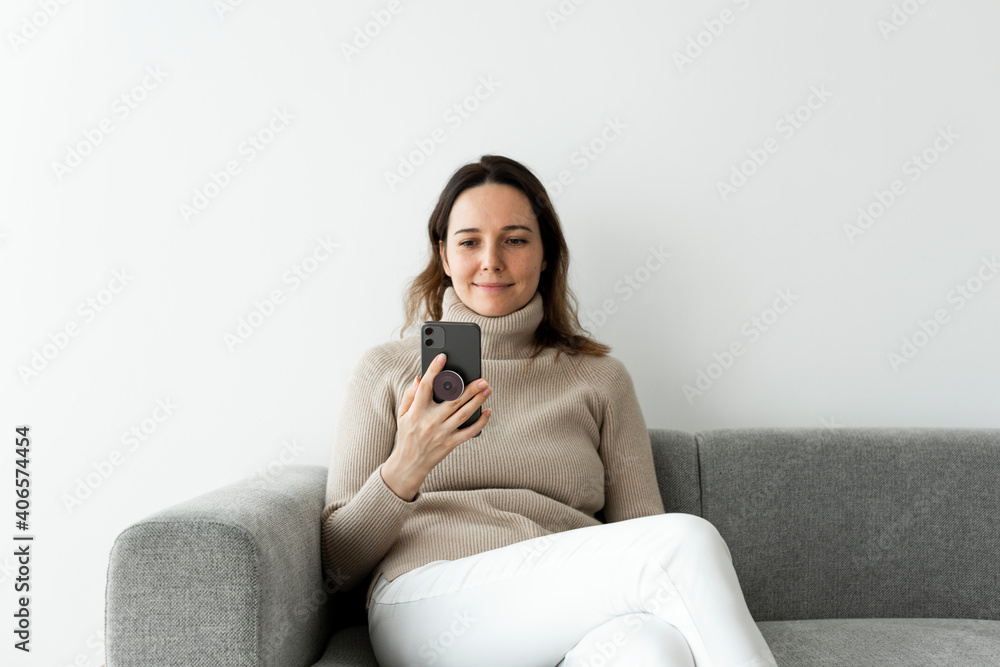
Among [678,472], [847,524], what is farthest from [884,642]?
[678,472]

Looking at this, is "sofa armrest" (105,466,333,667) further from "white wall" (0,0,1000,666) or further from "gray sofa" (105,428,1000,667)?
"white wall" (0,0,1000,666)

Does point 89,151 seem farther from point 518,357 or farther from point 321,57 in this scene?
point 518,357

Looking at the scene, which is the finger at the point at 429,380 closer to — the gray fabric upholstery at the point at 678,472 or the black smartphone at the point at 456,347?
the black smartphone at the point at 456,347

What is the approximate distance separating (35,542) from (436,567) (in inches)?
42.1

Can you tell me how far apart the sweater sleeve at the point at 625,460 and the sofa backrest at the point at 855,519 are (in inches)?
4.4

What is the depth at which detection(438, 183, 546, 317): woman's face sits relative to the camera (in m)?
1.48

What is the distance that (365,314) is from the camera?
5.54 ft

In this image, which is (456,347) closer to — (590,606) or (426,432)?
(426,432)

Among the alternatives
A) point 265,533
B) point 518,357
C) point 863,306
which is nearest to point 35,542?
point 265,533

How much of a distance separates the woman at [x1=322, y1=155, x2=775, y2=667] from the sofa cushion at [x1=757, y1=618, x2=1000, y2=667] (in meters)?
0.33

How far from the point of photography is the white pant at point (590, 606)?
36.2 inches

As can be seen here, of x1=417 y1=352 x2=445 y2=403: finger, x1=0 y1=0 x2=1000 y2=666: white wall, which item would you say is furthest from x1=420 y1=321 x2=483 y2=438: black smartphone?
x1=0 y1=0 x2=1000 y2=666: white wall

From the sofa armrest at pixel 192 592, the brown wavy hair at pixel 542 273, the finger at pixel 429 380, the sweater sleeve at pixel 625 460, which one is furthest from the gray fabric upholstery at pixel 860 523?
the sofa armrest at pixel 192 592

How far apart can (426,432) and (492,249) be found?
451mm
